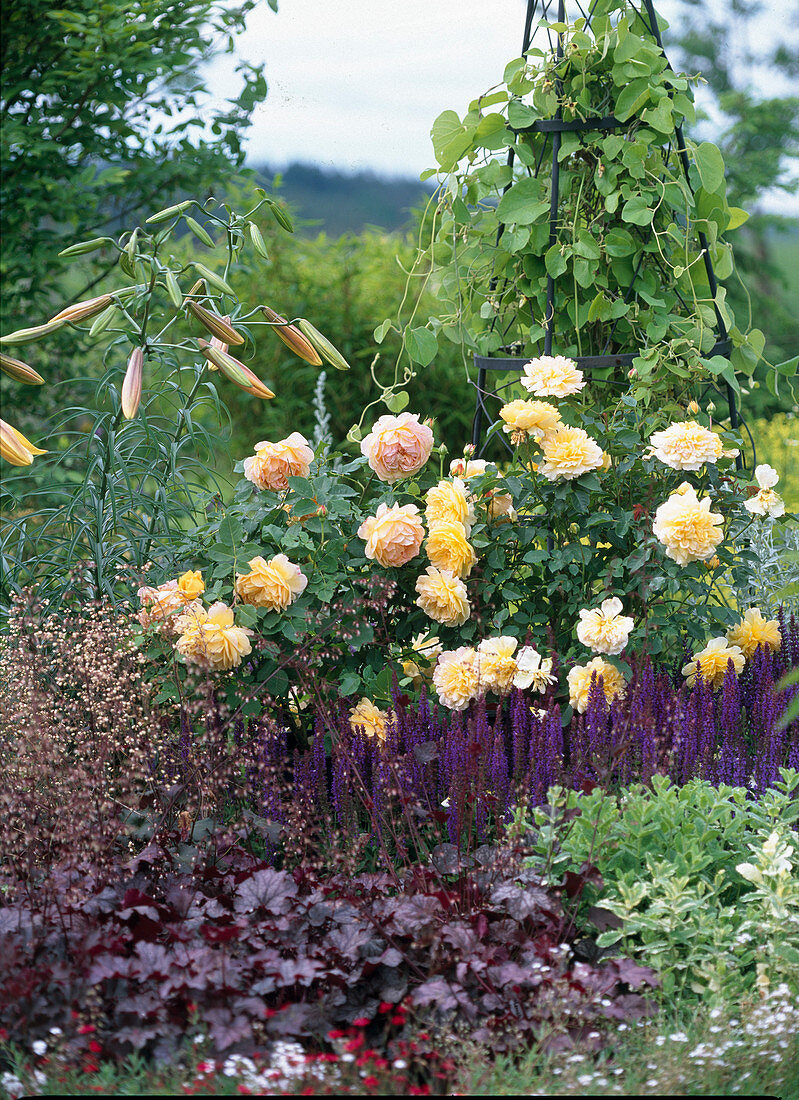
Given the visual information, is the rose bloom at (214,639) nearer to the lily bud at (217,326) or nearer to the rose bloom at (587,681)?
the lily bud at (217,326)

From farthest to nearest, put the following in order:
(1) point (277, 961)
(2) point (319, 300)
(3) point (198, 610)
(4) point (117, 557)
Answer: (2) point (319, 300) < (4) point (117, 557) < (3) point (198, 610) < (1) point (277, 961)

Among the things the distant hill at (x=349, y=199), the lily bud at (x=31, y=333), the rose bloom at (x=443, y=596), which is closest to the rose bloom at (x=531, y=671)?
the rose bloom at (x=443, y=596)

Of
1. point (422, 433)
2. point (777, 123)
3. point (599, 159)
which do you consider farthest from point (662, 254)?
point (777, 123)

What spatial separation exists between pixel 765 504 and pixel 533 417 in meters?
0.65

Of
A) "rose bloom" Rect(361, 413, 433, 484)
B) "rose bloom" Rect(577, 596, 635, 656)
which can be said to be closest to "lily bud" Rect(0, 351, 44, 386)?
"rose bloom" Rect(361, 413, 433, 484)

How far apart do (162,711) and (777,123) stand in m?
9.70

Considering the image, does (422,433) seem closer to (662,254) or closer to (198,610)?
(198,610)

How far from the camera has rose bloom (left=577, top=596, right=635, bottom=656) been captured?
233cm

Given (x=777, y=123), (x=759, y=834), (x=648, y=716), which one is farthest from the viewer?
(x=777, y=123)

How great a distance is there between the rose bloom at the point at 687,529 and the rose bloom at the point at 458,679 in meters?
0.54

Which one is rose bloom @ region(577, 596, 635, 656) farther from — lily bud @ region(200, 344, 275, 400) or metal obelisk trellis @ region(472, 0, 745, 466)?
lily bud @ region(200, 344, 275, 400)

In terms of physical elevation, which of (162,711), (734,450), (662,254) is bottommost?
(162,711)

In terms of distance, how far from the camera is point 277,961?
5.10ft

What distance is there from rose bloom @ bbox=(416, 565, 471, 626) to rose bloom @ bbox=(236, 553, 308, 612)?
0.96 ft
